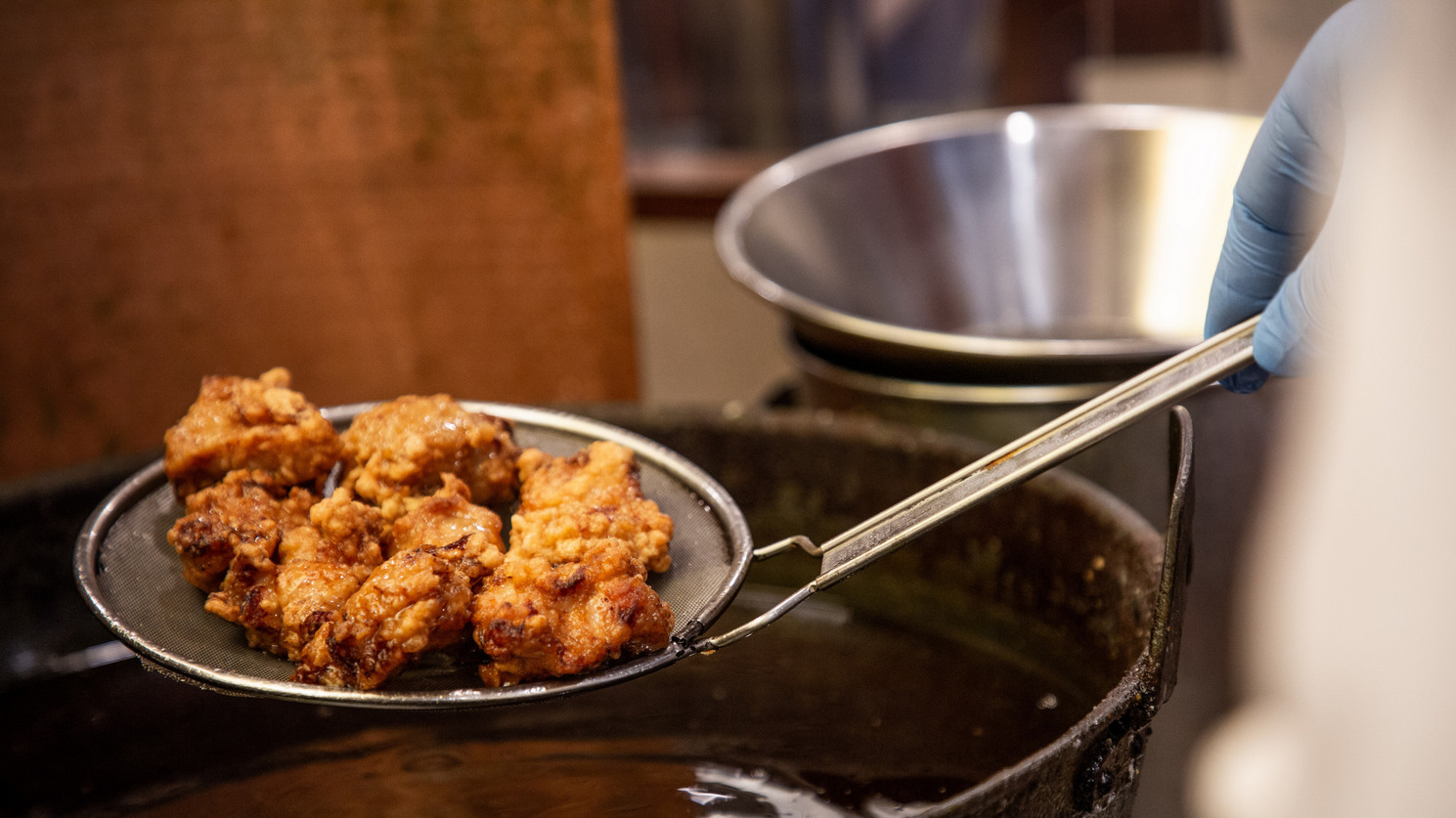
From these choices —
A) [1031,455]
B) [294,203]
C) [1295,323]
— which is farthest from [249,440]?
[294,203]

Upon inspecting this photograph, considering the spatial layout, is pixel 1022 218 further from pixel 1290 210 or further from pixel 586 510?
pixel 586 510

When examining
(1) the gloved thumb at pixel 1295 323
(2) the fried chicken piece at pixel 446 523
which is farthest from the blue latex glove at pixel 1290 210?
(2) the fried chicken piece at pixel 446 523

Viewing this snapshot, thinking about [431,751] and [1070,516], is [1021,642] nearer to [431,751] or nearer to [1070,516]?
[1070,516]

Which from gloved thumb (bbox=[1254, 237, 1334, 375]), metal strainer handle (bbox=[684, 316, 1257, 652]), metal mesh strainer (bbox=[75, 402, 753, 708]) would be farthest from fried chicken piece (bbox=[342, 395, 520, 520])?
gloved thumb (bbox=[1254, 237, 1334, 375])

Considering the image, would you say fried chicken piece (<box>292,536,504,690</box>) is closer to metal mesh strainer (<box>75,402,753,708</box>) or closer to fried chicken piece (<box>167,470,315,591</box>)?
metal mesh strainer (<box>75,402,753,708</box>)

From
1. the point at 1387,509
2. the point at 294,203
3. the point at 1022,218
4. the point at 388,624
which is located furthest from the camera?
the point at 294,203

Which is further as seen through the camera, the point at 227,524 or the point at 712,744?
the point at 712,744

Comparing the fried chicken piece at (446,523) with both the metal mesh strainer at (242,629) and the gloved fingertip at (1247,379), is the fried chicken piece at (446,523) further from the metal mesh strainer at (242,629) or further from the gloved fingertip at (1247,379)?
the gloved fingertip at (1247,379)

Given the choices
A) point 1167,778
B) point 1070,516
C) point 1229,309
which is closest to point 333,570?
point 1070,516
